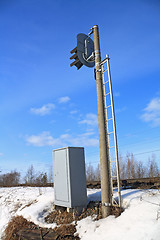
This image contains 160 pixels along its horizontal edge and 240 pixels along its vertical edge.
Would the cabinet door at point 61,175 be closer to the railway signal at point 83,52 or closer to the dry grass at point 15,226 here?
the dry grass at point 15,226

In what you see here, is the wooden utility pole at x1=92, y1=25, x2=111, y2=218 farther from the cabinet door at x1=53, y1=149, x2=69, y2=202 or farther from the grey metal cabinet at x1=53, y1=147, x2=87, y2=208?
the cabinet door at x1=53, y1=149, x2=69, y2=202

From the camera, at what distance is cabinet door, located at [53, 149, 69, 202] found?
22.3 ft

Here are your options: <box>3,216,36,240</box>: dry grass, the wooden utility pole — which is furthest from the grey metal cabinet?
<box>3,216,36,240</box>: dry grass

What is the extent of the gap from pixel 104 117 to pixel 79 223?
3.31 metres

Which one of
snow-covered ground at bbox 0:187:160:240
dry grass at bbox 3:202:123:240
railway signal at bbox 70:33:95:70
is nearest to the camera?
snow-covered ground at bbox 0:187:160:240

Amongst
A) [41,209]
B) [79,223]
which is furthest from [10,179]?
[79,223]

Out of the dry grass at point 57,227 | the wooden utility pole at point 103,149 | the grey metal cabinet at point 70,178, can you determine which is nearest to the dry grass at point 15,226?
the dry grass at point 57,227

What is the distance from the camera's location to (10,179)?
1496 inches

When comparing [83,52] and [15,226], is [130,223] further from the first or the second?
[83,52]

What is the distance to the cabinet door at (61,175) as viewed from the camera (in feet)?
22.3

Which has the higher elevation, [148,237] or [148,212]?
[148,212]

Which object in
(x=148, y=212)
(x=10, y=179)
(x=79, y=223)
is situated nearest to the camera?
(x=148, y=212)

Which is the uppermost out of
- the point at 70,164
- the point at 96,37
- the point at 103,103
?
the point at 96,37

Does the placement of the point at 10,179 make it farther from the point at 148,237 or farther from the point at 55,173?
the point at 148,237
